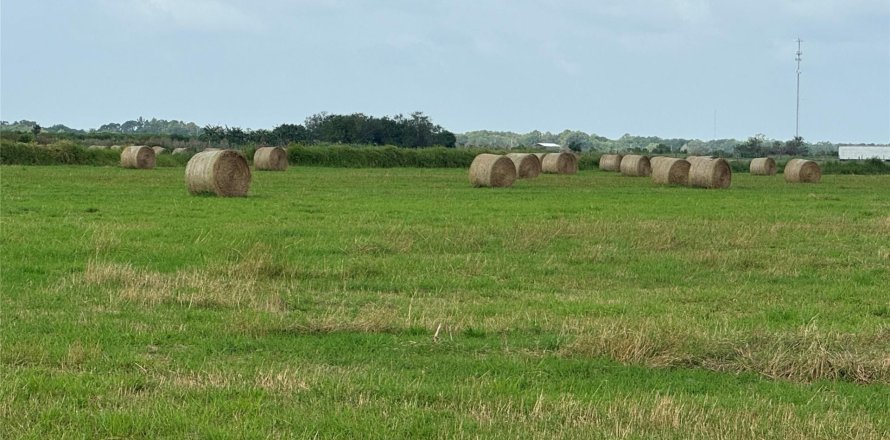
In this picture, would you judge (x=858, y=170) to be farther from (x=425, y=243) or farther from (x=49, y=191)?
(x=425, y=243)

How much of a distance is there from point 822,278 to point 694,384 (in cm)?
690

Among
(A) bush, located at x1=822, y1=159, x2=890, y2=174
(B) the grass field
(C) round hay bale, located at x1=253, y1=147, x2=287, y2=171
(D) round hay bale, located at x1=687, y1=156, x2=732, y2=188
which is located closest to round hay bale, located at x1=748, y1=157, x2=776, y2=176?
(A) bush, located at x1=822, y1=159, x2=890, y2=174

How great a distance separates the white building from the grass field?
106 meters

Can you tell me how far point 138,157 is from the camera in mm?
52750

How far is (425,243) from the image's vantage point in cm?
1744

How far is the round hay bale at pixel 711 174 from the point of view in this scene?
1678 inches

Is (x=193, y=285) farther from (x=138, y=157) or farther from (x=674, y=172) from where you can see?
(x=138, y=157)

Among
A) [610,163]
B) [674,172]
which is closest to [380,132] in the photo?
[610,163]

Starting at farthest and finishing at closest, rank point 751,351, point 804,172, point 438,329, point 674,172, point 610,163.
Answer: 1. point 610,163
2. point 804,172
3. point 674,172
4. point 438,329
5. point 751,351

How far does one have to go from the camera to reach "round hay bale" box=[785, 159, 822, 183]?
51.8 meters

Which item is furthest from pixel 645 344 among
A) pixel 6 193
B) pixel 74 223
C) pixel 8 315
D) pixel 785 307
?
pixel 6 193

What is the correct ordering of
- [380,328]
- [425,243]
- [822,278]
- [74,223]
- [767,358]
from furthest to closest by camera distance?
[74,223] < [425,243] < [822,278] < [380,328] < [767,358]

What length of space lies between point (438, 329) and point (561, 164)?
49.8 metres

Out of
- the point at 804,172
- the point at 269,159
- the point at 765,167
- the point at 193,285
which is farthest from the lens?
the point at 765,167
